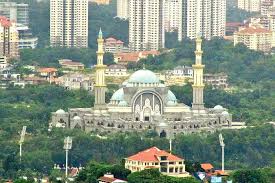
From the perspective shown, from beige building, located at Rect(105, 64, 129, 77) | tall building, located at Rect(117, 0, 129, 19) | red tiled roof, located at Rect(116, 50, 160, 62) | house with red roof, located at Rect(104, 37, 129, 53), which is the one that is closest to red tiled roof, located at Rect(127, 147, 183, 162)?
beige building, located at Rect(105, 64, 129, 77)

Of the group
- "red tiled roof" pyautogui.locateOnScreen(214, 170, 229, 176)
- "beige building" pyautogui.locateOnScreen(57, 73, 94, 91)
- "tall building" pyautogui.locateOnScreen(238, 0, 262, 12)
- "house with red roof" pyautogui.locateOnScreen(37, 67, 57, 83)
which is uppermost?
"tall building" pyautogui.locateOnScreen(238, 0, 262, 12)

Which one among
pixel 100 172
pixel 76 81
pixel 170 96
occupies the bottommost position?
pixel 100 172

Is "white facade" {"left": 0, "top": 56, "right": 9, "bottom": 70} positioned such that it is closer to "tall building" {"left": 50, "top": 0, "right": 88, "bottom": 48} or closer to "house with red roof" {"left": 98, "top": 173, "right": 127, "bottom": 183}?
Result: "tall building" {"left": 50, "top": 0, "right": 88, "bottom": 48}

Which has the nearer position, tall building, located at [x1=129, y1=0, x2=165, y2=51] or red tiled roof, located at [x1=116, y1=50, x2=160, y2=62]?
red tiled roof, located at [x1=116, y1=50, x2=160, y2=62]

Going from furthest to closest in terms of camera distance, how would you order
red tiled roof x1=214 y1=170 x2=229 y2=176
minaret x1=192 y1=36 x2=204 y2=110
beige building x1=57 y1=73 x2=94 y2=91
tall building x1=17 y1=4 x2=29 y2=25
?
tall building x1=17 y1=4 x2=29 y2=25, beige building x1=57 y1=73 x2=94 y2=91, minaret x1=192 y1=36 x2=204 y2=110, red tiled roof x1=214 y1=170 x2=229 y2=176

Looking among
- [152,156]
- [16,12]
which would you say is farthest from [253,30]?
[152,156]

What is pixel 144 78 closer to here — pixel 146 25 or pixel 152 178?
pixel 152 178
